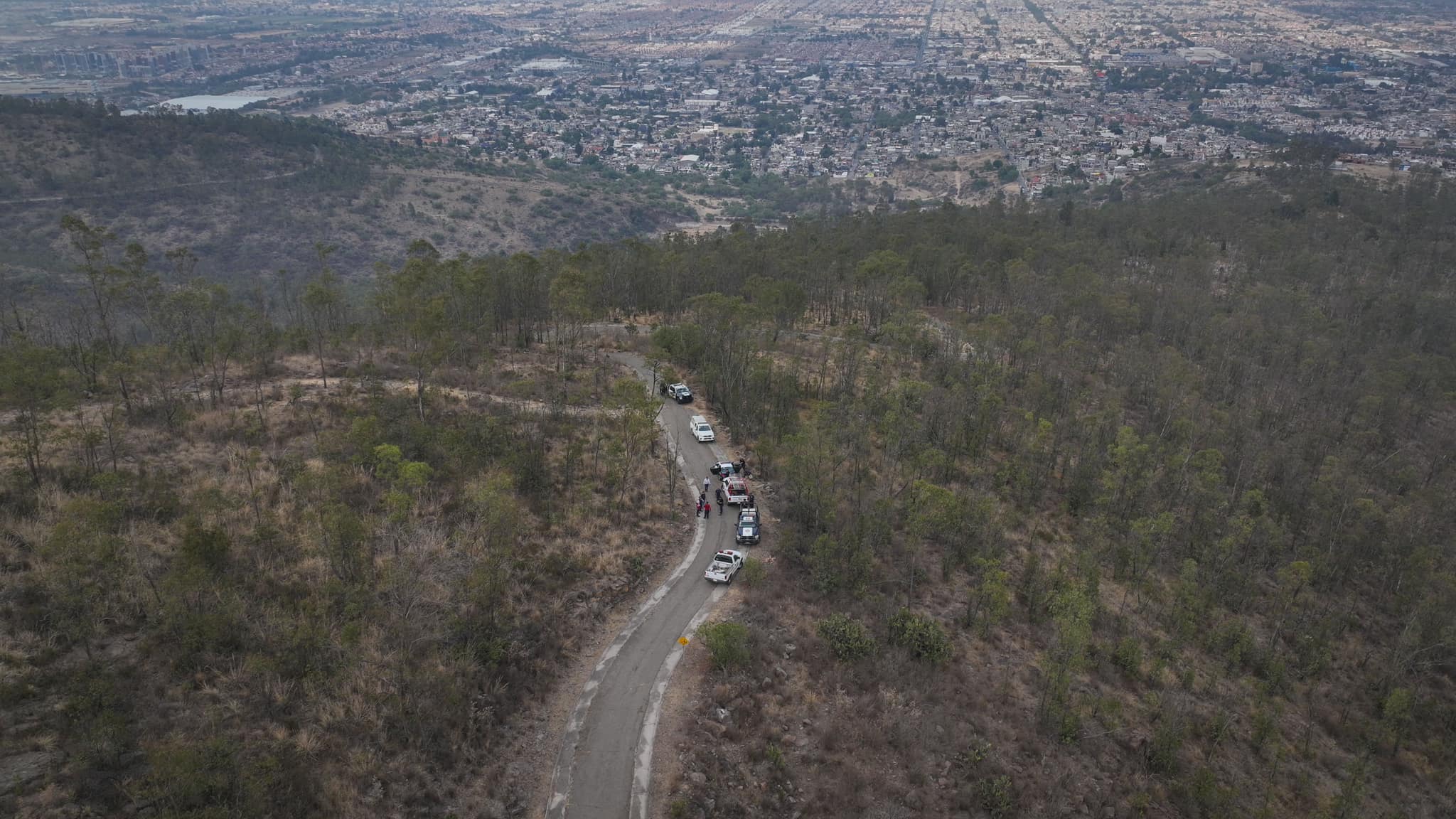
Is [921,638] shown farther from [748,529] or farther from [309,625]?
[309,625]

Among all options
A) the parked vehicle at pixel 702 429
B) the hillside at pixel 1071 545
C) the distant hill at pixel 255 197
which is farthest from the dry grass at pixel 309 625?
the distant hill at pixel 255 197

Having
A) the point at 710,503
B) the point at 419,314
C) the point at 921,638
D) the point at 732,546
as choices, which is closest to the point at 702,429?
the point at 710,503

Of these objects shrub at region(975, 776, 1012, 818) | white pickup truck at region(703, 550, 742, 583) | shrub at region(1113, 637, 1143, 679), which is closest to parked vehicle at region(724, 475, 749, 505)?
white pickup truck at region(703, 550, 742, 583)

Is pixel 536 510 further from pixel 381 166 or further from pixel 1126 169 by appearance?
pixel 1126 169

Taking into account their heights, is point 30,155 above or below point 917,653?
above

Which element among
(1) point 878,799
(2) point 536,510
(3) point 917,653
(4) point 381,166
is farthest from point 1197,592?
(4) point 381,166

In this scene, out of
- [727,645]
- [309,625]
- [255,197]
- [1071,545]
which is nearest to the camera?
[309,625]
